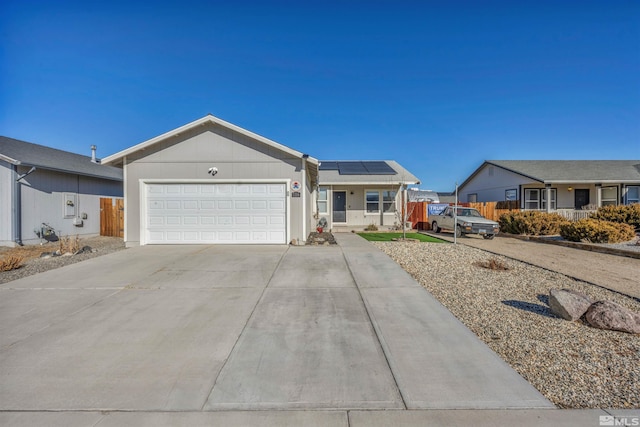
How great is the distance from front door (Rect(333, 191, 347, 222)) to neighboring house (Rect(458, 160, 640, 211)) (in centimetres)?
1207

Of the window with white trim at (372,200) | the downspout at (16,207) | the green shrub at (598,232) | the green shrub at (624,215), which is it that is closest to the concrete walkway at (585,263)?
the green shrub at (598,232)

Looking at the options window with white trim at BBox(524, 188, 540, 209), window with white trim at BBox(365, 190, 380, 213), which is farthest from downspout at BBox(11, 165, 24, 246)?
window with white trim at BBox(524, 188, 540, 209)

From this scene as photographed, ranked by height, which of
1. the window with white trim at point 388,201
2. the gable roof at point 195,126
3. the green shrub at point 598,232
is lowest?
the green shrub at point 598,232

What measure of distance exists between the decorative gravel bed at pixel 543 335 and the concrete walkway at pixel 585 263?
0.55 m

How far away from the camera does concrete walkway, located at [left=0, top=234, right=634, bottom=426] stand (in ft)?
8.59

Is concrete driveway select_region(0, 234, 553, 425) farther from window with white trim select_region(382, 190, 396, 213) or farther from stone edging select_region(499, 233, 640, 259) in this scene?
window with white trim select_region(382, 190, 396, 213)

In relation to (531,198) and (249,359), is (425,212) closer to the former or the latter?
(531,198)

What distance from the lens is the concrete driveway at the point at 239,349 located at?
278 centimetres

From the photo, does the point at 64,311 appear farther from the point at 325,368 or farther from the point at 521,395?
the point at 521,395

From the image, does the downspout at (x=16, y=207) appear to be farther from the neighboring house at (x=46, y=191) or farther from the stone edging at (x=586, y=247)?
the stone edging at (x=586, y=247)

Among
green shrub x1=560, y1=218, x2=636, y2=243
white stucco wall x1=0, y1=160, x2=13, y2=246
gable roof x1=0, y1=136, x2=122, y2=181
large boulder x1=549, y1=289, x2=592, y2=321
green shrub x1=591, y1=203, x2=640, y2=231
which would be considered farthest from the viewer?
green shrub x1=591, y1=203, x2=640, y2=231

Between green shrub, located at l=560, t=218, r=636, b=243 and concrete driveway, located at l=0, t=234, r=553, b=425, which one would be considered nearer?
concrete driveway, located at l=0, t=234, r=553, b=425

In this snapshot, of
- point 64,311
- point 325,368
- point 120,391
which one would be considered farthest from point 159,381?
point 64,311

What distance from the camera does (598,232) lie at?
456 inches
